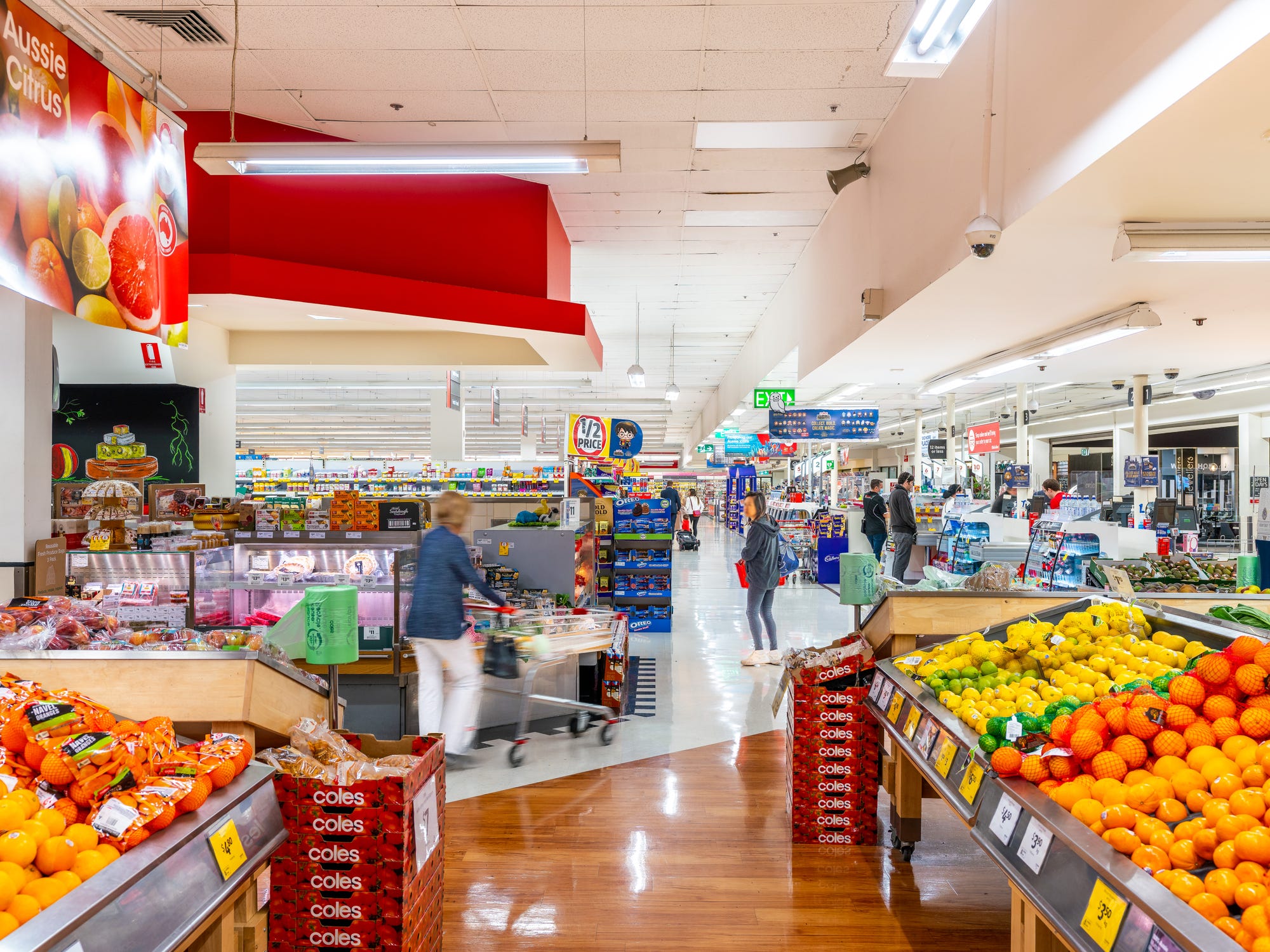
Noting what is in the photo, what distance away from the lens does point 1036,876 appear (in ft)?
6.60

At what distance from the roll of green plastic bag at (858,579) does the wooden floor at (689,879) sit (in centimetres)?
114

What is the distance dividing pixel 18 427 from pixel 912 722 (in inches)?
190

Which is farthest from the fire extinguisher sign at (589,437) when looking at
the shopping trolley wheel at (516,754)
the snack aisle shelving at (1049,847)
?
the snack aisle shelving at (1049,847)

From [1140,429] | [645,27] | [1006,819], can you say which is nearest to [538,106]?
[645,27]

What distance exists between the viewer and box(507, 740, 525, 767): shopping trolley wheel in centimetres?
486

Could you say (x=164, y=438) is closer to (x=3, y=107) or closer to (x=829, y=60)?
(x=3, y=107)

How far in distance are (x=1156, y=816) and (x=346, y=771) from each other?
2.20 meters

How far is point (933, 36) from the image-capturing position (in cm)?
290

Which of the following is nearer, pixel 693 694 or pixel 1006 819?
pixel 1006 819

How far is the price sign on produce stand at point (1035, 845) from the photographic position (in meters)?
2.02

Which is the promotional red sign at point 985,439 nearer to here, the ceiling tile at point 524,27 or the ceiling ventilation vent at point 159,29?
the ceiling tile at point 524,27

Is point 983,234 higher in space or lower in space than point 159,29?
lower

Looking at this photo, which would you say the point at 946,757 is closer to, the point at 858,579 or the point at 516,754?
the point at 858,579

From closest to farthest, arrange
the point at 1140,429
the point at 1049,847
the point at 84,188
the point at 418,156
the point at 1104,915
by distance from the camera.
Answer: the point at 1104,915 → the point at 1049,847 → the point at 84,188 → the point at 418,156 → the point at 1140,429
